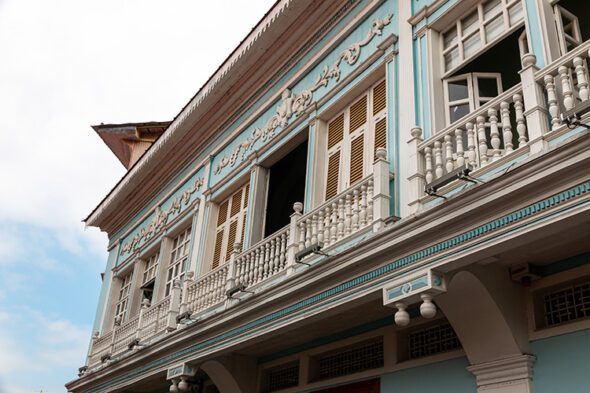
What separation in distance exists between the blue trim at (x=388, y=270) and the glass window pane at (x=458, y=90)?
2.12 meters

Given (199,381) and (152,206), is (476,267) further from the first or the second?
(152,206)

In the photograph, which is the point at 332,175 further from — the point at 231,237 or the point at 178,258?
the point at 178,258

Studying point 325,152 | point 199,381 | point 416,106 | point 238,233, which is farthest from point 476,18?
point 199,381

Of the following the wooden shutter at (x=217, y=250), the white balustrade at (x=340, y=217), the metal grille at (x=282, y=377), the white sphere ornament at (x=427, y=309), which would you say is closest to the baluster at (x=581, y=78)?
the white sphere ornament at (x=427, y=309)

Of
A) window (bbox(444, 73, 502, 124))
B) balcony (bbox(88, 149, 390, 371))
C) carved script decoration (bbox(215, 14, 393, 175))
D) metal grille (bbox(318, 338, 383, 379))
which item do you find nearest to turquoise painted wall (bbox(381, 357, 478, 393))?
metal grille (bbox(318, 338, 383, 379))

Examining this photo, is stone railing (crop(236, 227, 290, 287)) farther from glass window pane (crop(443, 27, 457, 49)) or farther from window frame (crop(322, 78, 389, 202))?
glass window pane (crop(443, 27, 457, 49))

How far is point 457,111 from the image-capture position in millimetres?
6293

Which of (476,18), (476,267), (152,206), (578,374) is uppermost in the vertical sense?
(152,206)

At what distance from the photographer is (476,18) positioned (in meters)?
6.26

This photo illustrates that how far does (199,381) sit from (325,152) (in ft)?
13.4

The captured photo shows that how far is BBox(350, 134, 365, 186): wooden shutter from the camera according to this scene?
7211 mm

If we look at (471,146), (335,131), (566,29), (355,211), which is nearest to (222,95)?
(335,131)

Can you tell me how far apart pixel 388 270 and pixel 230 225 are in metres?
4.85

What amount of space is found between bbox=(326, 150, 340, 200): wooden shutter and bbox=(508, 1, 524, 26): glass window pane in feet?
8.94
